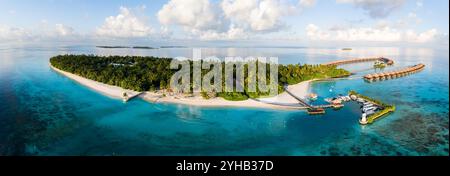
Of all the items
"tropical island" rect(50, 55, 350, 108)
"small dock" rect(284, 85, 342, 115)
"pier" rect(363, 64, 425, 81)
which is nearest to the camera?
"small dock" rect(284, 85, 342, 115)

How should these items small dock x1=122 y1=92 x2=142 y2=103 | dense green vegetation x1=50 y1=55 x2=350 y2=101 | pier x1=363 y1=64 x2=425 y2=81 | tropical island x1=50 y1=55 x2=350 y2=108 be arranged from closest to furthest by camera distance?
tropical island x1=50 y1=55 x2=350 y2=108 → small dock x1=122 y1=92 x2=142 y2=103 → dense green vegetation x1=50 y1=55 x2=350 y2=101 → pier x1=363 y1=64 x2=425 y2=81

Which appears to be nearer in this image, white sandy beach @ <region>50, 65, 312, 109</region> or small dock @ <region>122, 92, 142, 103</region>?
white sandy beach @ <region>50, 65, 312, 109</region>

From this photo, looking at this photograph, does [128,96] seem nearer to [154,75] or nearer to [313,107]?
[154,75]

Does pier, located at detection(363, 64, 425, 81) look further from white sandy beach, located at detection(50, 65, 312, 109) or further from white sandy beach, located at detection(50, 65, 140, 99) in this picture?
white sandy beach, located at detection(50, 65, 140, 99)

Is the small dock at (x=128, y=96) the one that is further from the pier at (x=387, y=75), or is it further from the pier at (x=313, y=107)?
the pier at (x=387, y=75)

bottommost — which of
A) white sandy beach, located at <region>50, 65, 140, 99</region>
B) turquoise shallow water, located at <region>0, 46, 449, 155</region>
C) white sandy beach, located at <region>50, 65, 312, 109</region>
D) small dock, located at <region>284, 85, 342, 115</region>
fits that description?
turquoise shallow water, located at <region>0, 46, 449, 155</region>

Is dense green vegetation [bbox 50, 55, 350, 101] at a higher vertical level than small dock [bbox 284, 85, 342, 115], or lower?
higher

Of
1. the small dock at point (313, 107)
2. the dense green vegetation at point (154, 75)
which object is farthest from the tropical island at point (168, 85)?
the small dock at point (313, 107)

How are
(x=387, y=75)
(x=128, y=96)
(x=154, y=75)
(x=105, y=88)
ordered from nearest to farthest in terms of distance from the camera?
(x=128, y=96) < (x=105, y=88) < (x=154, y=75) < (x=387, y=75)

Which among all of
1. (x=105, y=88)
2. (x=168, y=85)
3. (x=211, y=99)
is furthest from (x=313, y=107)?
(x=105, y=88)

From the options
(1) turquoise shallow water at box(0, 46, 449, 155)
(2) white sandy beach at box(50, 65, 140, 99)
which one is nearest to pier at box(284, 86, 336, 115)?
(1) turquoise shallow water at box(0, 46, 449, 155)
